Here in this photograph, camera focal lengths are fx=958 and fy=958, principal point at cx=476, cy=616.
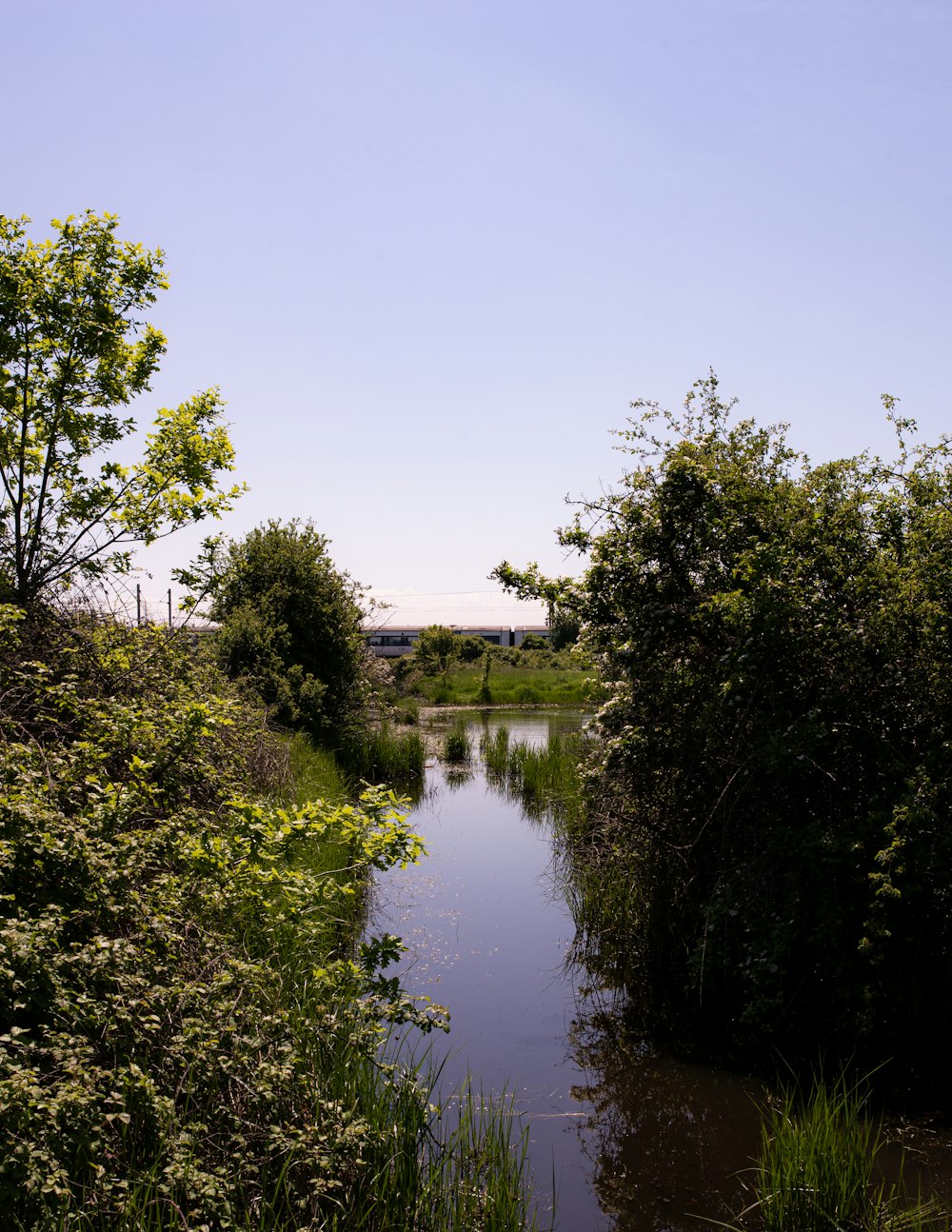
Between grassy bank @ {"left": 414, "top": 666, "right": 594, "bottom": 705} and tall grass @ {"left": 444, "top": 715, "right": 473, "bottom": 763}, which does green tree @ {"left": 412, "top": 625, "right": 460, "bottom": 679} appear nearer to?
grassy bank @ {"left": 414, "top": 666, "right": 594, "bottom": 705}

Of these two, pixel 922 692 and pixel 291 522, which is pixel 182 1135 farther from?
pixel 291 522

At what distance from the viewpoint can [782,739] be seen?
240 inches

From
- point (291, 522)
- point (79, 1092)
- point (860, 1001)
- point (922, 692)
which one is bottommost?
point (860, 1001)

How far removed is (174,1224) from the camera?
3.21m

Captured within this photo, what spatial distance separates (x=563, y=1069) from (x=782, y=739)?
8.92 ft

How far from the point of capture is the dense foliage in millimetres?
5777

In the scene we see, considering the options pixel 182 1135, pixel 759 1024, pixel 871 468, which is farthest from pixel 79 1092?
pixel 871 468

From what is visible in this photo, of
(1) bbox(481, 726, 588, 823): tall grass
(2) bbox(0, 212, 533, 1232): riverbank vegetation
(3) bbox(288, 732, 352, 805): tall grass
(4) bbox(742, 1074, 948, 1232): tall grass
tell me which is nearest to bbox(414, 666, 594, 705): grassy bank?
(1) bbox(481, 726, 588, 823): tall grass

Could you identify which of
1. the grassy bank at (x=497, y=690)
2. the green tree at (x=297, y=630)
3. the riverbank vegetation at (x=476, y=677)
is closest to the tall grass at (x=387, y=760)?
the green tree at (x=297, y=630)

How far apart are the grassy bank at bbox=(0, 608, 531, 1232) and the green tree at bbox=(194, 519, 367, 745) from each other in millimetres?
10440

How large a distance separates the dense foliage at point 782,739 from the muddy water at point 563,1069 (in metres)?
0.62

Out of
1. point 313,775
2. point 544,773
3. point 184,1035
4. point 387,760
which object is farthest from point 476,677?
point 184,1035

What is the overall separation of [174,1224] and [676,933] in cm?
517

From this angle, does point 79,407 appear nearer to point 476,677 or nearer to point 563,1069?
point 563,1069
